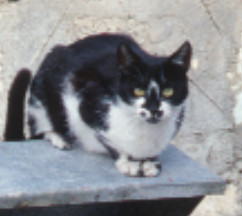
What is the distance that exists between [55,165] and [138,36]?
3.35 ft

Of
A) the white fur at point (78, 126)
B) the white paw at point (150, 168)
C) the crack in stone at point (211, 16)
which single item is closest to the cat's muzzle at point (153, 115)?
the white paw at point (150, 168)

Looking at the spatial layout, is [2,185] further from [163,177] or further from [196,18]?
[196,18]

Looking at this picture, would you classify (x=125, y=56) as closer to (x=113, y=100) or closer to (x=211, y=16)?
(x=113, y=100)

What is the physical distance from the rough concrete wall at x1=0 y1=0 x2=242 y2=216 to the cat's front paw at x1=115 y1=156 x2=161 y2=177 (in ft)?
3.02

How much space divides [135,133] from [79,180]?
0.25m

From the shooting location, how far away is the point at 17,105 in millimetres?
2229

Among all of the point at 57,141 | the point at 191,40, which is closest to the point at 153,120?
the point at 57,141

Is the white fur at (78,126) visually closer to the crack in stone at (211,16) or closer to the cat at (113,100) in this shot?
the cat at (113,100)

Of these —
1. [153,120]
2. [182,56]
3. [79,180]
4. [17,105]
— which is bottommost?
[17,105]

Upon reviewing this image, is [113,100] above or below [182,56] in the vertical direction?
below

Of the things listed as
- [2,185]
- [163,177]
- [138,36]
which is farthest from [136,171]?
[138,36]

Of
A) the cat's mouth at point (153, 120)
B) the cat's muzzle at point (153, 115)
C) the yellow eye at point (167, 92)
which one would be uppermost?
the yellow eye at point (167, 92)

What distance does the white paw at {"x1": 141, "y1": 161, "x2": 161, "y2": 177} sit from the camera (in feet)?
5.70

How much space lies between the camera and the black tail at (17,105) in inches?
87.0
